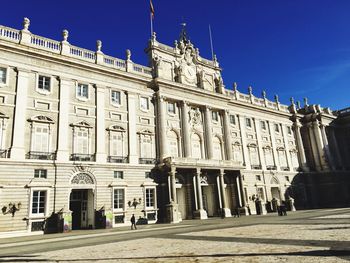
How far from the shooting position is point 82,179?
27.8m

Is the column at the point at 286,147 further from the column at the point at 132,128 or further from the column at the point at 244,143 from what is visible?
the column at the point at 132,128

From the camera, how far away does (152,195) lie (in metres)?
32.3

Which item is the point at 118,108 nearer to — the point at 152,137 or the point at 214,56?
the point at 152,137

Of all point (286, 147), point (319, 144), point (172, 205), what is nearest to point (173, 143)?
point (172, 205)

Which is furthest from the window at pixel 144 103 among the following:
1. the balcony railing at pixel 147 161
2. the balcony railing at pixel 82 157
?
the balcony railing at pixel 82 157

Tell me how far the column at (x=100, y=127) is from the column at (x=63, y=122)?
9.71 feet

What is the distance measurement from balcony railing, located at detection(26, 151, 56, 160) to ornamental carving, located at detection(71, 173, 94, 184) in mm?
2715

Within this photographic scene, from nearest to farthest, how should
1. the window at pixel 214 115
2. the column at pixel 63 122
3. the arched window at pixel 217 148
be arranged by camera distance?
the column at pixel 63 122
the arched window at pixel 217 148
the window at pixel 214 115

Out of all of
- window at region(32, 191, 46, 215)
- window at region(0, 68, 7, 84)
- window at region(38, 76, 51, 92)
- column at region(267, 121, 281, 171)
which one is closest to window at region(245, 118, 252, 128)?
column at region(267, 121, 281, 171)

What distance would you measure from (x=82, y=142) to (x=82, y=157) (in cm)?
159

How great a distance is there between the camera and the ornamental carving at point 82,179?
1078 inches

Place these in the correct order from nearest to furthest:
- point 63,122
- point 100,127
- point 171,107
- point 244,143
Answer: point 63,122 → point 100,127 → point 171,107 → point 244,143

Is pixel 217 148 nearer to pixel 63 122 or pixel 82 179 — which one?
pixel 82 179

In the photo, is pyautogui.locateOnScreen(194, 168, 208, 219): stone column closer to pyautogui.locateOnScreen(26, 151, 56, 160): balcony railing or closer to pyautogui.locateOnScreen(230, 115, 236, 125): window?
pyautogui.locateOnScreen(230, 115, 236, 125): window
